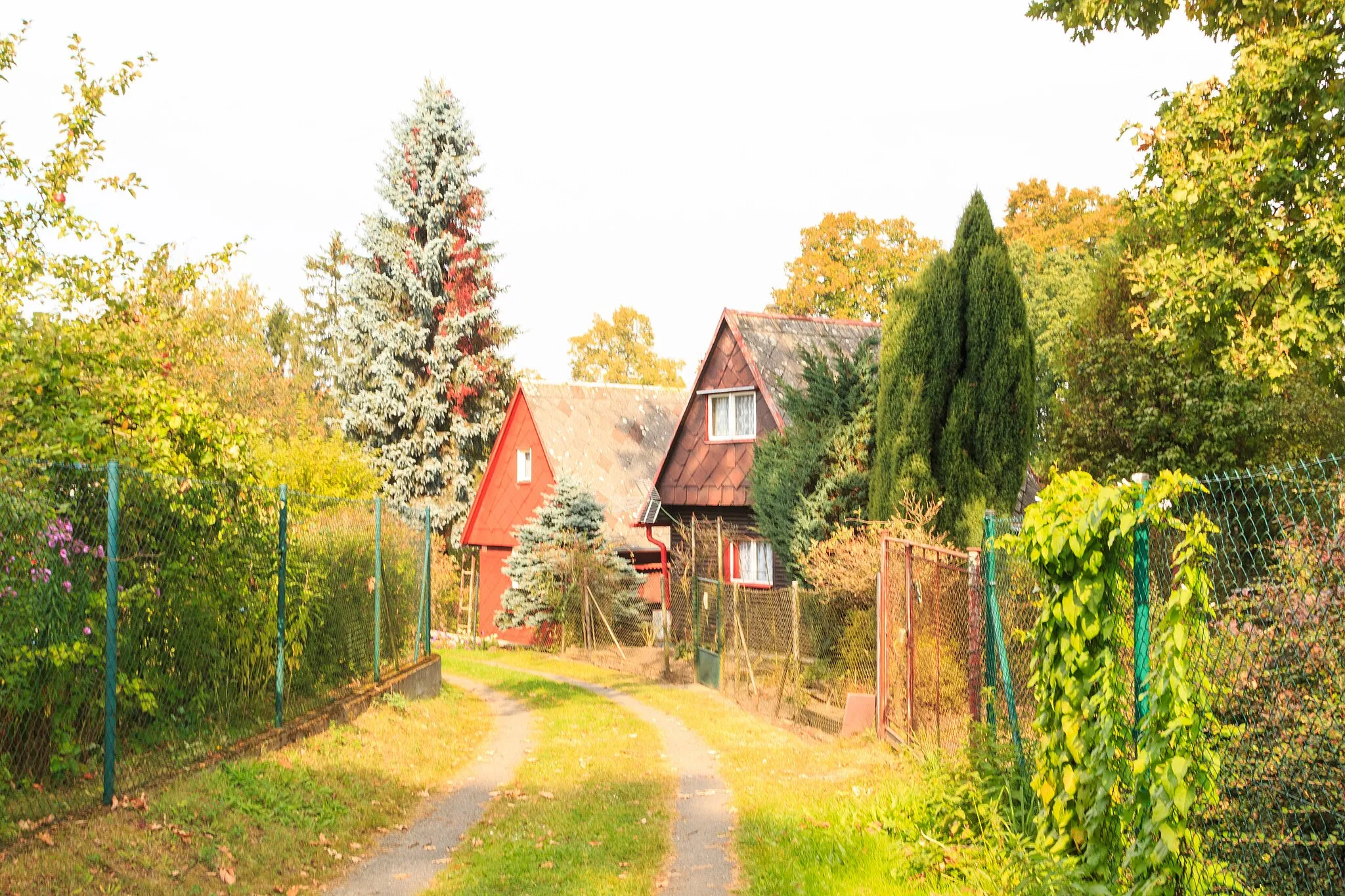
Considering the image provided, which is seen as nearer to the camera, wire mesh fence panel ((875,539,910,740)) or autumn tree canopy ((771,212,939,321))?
wire mesh fence panel ((875,539,910,740))

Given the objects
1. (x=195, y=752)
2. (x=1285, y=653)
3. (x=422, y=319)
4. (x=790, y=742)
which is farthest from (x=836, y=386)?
(x=422, y=319)

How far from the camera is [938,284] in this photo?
1691cm

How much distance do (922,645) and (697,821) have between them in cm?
344

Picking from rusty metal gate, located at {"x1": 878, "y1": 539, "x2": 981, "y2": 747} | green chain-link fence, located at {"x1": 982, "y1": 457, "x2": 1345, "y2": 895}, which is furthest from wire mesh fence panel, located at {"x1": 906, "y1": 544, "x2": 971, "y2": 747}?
green chain-link fence, located at {"x1": 982, "y1": 457, "x2": 1345, "y2": 895}

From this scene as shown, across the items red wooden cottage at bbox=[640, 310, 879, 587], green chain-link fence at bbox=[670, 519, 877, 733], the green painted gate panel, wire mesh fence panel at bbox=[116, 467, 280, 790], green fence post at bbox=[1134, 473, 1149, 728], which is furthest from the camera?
red wooden cottage at bbox=[640, 310, 879, 587]

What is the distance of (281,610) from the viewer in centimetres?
1069

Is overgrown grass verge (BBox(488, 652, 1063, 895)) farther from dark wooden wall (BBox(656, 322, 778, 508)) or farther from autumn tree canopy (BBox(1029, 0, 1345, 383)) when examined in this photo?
dark wooden wall (BBox(656, 322, 778, 508))

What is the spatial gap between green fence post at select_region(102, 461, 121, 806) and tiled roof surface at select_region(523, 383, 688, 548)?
78.2 ft

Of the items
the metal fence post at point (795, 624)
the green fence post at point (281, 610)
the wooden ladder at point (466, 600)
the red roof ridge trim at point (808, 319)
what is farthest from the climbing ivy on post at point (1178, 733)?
the wooden ladder at point (466, 600)

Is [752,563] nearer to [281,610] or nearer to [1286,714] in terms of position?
[281,610]

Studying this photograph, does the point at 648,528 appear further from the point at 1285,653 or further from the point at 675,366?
the point at 675,366

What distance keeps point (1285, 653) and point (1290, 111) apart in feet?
36.8

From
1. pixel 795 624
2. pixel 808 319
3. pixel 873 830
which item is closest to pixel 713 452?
pixel 808 319

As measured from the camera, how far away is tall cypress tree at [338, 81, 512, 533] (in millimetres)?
40188
